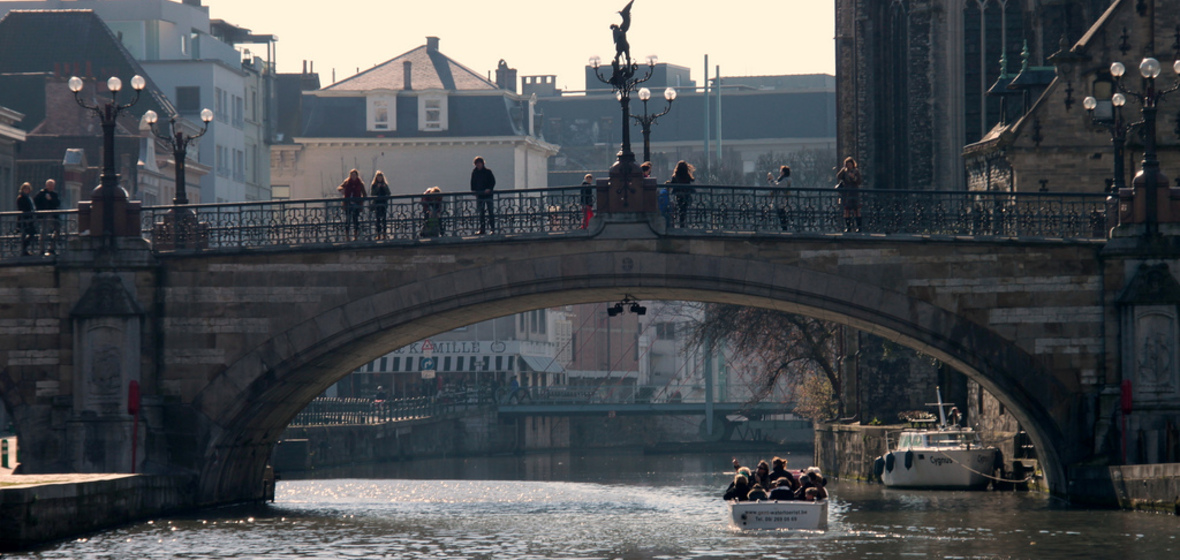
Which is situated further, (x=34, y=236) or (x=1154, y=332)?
(x=34, y=236)

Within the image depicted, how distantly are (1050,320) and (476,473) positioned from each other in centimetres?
2976

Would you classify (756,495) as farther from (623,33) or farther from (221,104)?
(221,104)

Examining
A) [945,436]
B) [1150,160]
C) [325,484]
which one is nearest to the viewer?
[1150,160]

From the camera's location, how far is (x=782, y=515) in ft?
117

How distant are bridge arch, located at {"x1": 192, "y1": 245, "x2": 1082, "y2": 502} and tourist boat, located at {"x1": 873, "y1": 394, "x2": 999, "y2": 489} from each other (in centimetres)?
850

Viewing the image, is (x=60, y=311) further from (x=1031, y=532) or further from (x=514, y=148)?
(x=514, y=148)

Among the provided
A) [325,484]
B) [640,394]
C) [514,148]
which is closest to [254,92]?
[514,148]

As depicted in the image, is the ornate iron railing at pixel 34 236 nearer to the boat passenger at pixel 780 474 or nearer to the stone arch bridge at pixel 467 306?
the stone arch bridge at pixel 467 306

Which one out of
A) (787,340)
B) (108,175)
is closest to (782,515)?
(108,175)

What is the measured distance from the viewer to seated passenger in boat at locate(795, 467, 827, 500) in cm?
3606

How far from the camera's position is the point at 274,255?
40094 mm

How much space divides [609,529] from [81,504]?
8852mm

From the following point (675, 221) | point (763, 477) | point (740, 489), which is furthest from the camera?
point (675, 221)

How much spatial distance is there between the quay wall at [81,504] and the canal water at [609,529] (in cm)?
36
